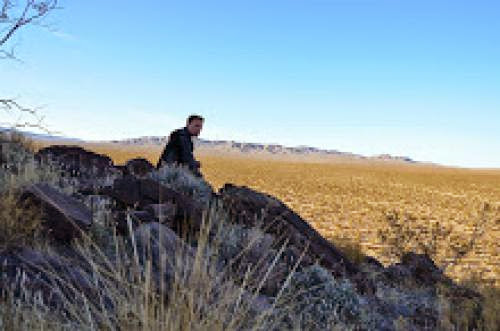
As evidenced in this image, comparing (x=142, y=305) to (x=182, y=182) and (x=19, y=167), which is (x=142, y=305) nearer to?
(x=19, y=167)

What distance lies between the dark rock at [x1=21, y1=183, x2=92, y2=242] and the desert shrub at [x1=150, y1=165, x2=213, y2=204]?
246 cm

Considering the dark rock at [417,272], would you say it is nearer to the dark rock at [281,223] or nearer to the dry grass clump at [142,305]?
the dark rock at [281,223]

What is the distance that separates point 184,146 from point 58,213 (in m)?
4.24

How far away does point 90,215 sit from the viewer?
4840mm

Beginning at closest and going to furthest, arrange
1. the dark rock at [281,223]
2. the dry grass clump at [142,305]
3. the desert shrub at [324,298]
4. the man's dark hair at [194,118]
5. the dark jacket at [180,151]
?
the dry grass clump at [142,305] < the desert shrub at [324,298] < the dark rock at [281,223] < the man's dark hair at [194,118] < the dark jacket at [180,151]

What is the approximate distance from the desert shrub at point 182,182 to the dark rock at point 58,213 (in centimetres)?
246

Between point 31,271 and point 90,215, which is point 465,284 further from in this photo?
point 31,271

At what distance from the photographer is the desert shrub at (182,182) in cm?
730

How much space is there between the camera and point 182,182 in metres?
7.48

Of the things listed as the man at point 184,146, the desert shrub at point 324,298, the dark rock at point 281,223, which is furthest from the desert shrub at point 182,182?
the desert shrub at point 324,298

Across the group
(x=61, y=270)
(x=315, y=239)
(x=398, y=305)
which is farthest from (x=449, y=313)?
(x=61, y=270)

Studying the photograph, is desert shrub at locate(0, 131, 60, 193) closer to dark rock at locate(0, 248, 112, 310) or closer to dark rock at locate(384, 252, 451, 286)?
dark rock at locate(0, 248, 112, 310)

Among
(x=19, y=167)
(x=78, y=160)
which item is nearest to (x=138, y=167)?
(x=78, y=160)

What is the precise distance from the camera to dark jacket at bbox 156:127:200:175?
8.60m
